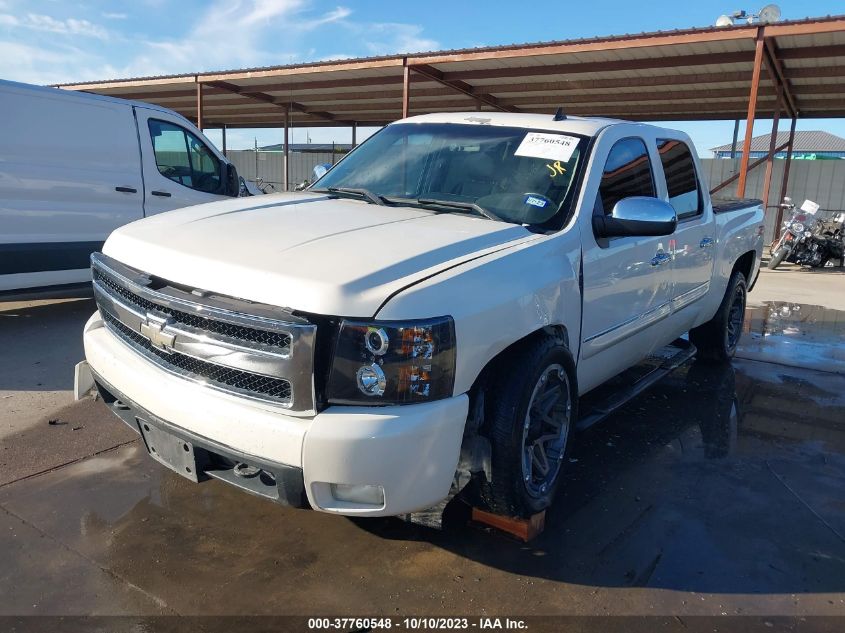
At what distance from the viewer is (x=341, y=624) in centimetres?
247

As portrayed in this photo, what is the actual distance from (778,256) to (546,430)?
12202 mm

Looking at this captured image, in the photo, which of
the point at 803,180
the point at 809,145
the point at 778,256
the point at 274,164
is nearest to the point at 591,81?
the point at 778,256

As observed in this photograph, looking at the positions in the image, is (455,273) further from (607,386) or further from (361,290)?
(607,386)

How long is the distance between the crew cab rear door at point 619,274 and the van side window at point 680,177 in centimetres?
26

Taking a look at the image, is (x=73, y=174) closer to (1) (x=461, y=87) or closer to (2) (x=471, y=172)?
(2) (x=471, y=172)

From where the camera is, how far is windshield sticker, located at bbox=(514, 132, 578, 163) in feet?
11.9

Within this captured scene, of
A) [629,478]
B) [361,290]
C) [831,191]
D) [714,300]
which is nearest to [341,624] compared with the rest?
[361,290]

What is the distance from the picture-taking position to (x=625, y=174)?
12.9ft

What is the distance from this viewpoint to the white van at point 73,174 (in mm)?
5902

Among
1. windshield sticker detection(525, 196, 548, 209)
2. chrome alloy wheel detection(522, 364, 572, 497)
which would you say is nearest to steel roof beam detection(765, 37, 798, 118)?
windshield sticker detection(525, 196, 548, 209)

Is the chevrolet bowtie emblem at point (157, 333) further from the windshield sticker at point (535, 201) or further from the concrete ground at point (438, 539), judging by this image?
the windshield sticker at point (535, 201)

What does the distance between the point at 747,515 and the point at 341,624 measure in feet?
6.88

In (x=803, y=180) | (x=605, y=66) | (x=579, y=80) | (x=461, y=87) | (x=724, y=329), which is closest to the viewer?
(x=724, y=329)

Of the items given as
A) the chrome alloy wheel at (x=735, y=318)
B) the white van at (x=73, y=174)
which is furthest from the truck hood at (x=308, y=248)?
the chrome alloy wheel at (x=735, y=318)
